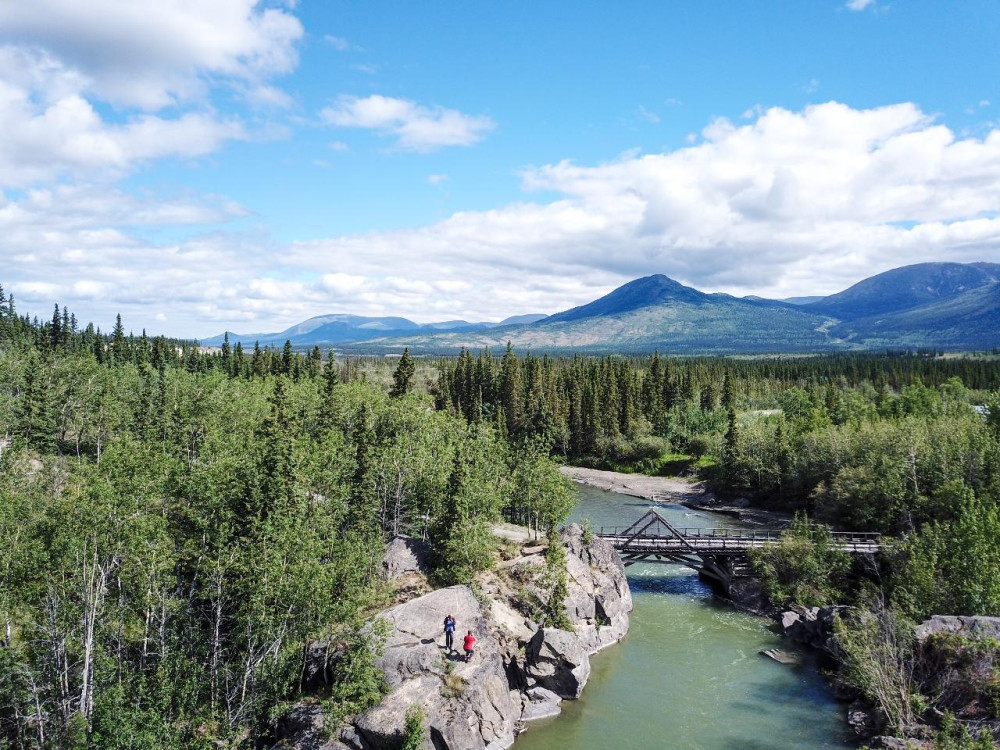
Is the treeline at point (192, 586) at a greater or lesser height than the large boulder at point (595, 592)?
greater

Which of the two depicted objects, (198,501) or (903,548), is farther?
(903,548)

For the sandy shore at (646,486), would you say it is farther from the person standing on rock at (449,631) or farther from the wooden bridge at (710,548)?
the person standing on rock at (449,631)

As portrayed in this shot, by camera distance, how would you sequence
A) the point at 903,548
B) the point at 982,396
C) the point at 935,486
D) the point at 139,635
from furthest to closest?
the point at 982,396 < the point at 935,486 < the point at 903,548 < the point at 139,635

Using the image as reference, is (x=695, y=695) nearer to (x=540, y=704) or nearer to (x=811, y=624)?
(x=540, y=704)

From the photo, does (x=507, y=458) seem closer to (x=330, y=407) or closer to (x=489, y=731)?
(x=330, y=407)

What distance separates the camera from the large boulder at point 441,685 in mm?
34812

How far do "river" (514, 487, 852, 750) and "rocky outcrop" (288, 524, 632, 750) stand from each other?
167cm

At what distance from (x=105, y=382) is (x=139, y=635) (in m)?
78.0

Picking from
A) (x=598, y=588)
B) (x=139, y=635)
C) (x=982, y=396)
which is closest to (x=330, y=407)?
(x=598, y=588)

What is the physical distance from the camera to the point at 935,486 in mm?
68938

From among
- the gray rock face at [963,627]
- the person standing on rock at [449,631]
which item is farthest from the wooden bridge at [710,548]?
the person standing on rock at [449,631]

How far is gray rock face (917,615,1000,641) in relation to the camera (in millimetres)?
39094

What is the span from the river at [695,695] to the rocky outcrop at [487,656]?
167 cm

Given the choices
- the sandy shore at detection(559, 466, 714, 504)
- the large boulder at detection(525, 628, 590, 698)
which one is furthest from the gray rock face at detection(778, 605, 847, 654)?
the sandy shore at detection(559, 466, 714, 504)
